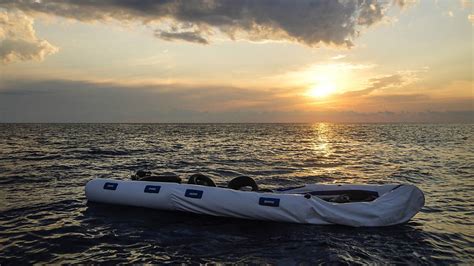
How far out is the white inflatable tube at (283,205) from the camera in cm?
959

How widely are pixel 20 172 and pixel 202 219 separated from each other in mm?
13076

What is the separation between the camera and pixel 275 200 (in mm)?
9938

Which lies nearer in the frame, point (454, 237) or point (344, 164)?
point (454, 237)

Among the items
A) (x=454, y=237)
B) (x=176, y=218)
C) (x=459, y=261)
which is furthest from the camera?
(x=176, y=218)

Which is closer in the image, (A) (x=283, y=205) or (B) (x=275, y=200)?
(A) (x=283, y=205)

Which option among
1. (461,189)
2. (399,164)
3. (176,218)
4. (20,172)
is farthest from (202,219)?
(399,164)

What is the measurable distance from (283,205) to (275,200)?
10.8 inches

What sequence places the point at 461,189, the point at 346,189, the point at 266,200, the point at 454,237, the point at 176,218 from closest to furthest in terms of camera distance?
the point at 454,237, the point at 266,200, the point at 176,218, the point at 346,189, the point at 461,189

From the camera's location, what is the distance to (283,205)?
979cm

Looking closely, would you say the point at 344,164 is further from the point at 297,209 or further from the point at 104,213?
the point at 104,213

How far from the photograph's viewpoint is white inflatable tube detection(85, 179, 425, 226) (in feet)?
31.5

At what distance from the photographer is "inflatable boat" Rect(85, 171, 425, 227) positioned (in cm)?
961

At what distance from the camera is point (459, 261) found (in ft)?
25.0

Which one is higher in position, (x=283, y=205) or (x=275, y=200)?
(x=275, y=200)
